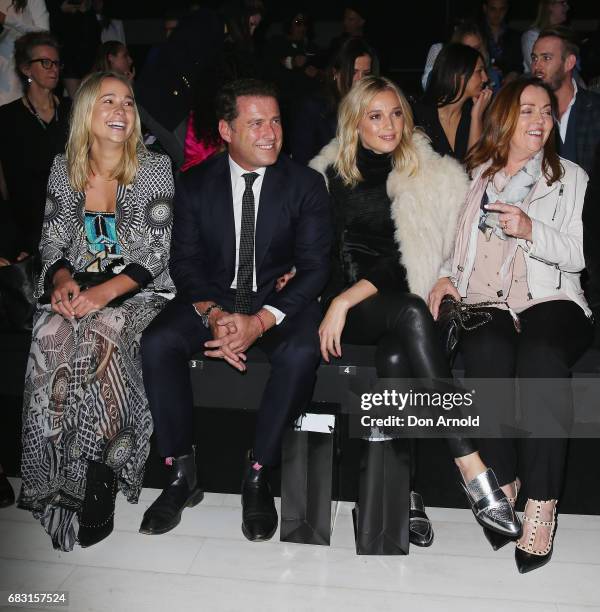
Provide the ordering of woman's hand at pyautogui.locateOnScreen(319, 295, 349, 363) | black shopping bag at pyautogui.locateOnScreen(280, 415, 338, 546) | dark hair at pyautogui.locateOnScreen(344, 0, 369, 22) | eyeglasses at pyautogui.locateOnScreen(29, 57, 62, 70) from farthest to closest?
dark hair at pyautogui.locateOnScreen(344, 0, 369, 22) → eyeglasses at pyautogui.locateOnScreen(29, 57, 62, 70) → woman's hand at pyautogui.locateOnScreen(319, 295, 349, 363) → black shopping bag at pyautogui.locateOnScreen(280, 415, 338, 546)

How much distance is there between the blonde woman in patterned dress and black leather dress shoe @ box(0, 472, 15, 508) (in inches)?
4.2

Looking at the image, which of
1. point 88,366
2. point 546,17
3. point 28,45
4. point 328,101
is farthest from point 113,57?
point 546,17

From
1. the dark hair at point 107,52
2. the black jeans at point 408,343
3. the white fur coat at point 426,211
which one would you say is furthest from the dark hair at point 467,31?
the black jeans at point 408,343

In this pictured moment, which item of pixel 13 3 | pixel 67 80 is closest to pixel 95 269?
pixel 13 3

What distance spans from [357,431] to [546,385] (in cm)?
65

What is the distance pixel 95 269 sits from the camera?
3.05m

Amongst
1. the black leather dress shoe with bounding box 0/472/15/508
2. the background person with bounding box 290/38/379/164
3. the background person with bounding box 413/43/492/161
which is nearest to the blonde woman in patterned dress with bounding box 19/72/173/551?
the black leather dress shoe with bounding box 0/472/15/508

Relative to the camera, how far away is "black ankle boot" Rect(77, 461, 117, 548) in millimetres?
2654

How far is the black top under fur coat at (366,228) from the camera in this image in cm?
298

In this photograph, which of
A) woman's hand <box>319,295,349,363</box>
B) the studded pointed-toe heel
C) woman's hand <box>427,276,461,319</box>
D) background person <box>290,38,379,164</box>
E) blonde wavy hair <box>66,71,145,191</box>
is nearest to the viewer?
the studded pointed-toe heel

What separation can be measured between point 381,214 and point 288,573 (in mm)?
1352

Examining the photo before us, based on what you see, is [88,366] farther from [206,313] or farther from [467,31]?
[467,31]

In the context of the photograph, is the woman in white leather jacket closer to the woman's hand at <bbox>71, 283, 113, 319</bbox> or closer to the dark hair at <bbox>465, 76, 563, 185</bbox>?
the dark hair at <bbox>465, 76, 563, 185</bbox>

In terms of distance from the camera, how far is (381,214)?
9.82ft
